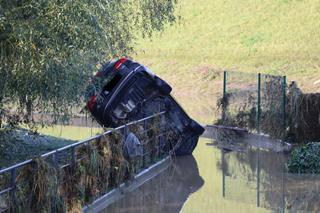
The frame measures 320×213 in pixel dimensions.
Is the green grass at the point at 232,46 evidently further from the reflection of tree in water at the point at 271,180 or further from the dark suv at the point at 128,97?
the dark suv at the point at 128,97

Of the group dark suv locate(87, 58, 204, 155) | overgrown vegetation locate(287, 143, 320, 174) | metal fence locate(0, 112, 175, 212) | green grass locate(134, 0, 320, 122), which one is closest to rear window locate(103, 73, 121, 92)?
dark suv locate(87, 58, 204, 155)

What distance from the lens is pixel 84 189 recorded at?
13.0 m

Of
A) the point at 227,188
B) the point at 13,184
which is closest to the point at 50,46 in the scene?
the point at 13,184

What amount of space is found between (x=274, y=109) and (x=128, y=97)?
444 cm

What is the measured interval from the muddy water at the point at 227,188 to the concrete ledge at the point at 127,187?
0.13 m

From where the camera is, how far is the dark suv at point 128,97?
18.1 metres

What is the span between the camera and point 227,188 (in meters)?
16.2

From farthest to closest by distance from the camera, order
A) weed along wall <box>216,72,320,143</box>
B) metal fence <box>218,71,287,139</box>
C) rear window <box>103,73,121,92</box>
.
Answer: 1. metal fence <box>218,71,287,139</box>
2. weed along wall <box>216,72,320,143</box>
3. rear window <box>103,73,121,92</box>

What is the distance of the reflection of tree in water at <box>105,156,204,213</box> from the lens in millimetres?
14164

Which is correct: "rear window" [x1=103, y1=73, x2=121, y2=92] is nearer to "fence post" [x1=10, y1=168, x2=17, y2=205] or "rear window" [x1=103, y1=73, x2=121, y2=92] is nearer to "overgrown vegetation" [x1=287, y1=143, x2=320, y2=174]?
"overgrown vegetation" [x1=287, y1=143, x2=320, y2=174]

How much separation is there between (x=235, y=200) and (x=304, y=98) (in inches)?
230

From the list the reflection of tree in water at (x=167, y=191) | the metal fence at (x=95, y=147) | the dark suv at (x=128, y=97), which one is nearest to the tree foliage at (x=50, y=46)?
the metal fence at (x=95, y=147)

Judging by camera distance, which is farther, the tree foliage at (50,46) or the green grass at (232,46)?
the green grass at (232,46)

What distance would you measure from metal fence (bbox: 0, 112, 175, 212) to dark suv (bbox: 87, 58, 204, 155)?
0.41m
